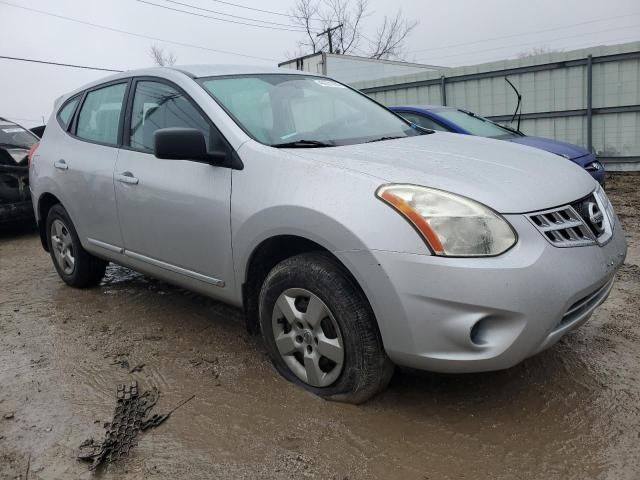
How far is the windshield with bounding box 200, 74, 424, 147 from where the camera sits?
3075 millimetres

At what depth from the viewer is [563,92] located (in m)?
10.1

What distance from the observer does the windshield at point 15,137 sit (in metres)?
7.04

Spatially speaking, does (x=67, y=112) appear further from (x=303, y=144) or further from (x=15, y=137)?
(x=15, y=137)

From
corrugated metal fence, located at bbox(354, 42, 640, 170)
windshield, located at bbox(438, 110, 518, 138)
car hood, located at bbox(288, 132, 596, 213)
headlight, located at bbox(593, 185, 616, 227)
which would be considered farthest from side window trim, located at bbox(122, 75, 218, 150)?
corrugated metal fence, located at bbox(354, 42, 640, 170)

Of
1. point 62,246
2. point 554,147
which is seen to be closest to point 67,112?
point 62,246

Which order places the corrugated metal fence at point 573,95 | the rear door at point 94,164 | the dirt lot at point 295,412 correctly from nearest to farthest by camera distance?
1. the dirt lot at point 295,412
2. the rear door at point 94,164
3. the corrugated metal fence at point 573,95

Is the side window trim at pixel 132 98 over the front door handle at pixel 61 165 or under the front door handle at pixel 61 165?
over

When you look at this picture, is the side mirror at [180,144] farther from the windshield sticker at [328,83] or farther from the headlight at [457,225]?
the windshield sticker at [328,83]

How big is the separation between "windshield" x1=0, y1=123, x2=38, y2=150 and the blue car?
15.5 feet

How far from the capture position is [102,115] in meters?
4.12

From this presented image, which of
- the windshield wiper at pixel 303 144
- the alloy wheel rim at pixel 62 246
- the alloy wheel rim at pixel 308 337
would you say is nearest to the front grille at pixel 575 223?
the alloy wheel rim at pixel 308 337

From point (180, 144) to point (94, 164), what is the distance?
1372mm

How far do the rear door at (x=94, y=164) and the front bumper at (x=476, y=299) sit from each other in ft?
7.05

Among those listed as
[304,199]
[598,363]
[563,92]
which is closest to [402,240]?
[304,199]
